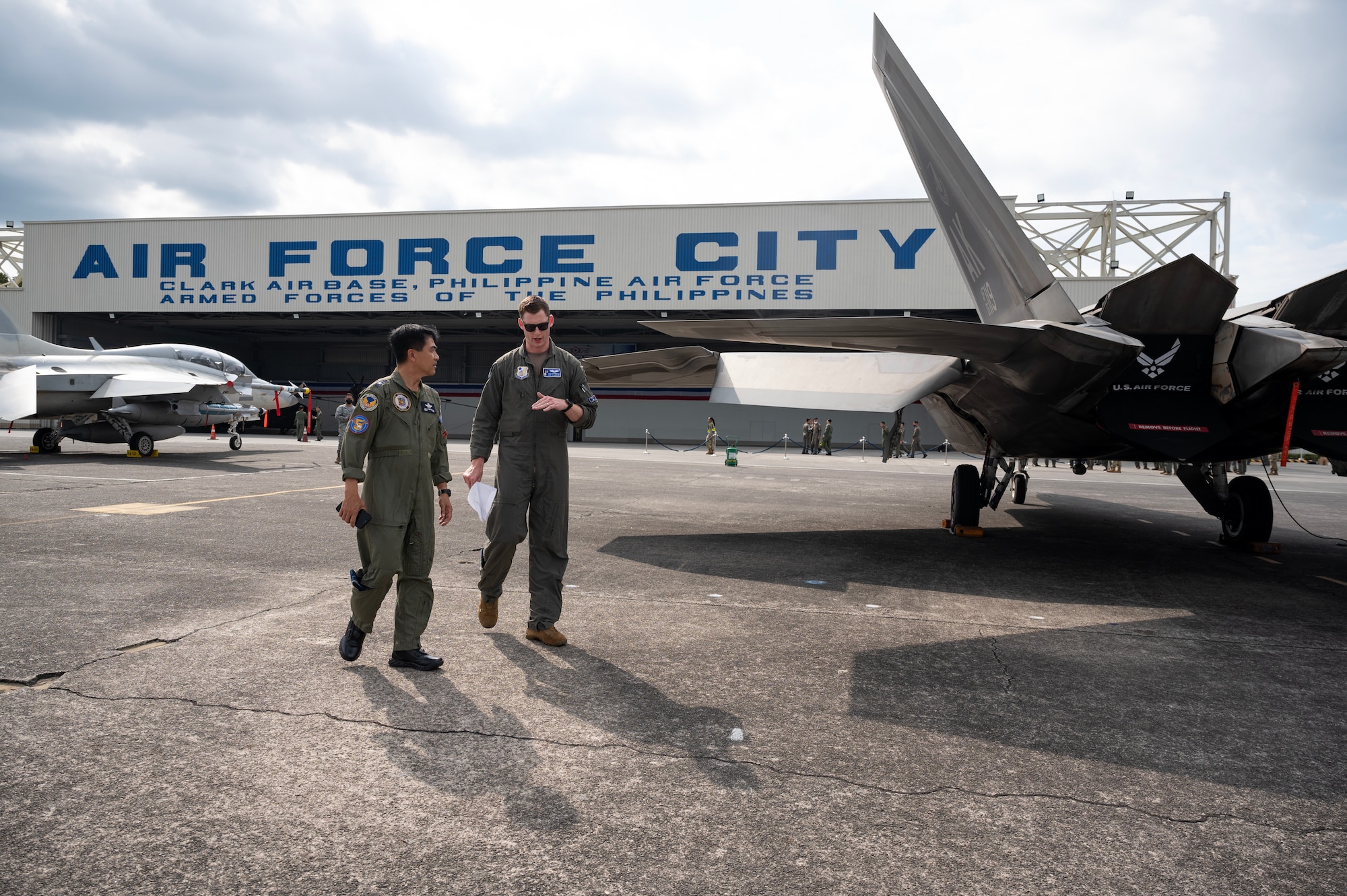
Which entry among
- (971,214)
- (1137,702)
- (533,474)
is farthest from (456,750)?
(971,214)

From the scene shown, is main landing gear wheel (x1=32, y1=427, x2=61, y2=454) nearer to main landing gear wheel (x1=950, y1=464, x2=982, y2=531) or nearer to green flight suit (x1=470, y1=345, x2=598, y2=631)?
green flight suit (x1=470, y1=345, x2=598, y2=631)

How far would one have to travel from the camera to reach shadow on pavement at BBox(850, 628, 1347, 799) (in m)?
3.11

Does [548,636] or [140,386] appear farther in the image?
[140,386]

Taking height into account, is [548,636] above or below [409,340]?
below

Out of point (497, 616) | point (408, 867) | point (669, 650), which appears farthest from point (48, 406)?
point (408, 867)

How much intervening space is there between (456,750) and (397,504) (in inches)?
55.1

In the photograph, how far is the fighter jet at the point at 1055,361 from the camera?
6223 mm

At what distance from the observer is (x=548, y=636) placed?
175 inches

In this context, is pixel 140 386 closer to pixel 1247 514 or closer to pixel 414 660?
pixel 414 660

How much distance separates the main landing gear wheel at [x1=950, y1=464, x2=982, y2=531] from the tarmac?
7.19ft

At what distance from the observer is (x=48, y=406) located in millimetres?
17984

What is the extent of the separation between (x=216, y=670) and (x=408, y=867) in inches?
86.3

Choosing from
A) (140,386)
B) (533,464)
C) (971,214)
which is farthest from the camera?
(140,386)

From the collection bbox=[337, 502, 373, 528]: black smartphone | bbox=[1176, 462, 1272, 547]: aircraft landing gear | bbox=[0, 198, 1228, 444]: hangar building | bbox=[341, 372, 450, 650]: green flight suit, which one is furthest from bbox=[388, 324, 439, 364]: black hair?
bbox=[0, 198, 1228, 444]: hangar building
